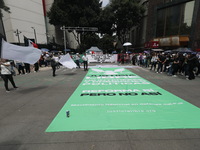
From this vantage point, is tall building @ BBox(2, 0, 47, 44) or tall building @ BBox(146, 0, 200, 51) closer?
tall building @ BBox(146, 0, 200, 51)

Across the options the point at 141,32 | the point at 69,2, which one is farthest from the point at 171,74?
the point at 69,2

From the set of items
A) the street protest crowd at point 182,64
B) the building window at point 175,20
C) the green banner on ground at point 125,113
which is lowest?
the green banner on ground at point 125,113

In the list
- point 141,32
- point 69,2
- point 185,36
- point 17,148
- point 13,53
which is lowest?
point 17,148

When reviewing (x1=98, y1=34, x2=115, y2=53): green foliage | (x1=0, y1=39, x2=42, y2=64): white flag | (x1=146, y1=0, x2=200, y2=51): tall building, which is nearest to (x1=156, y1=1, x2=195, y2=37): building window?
(x1=146, y1=0, x2=200, y2=51): tall building

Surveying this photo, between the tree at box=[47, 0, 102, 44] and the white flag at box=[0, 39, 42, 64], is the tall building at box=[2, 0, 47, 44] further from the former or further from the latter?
the white flag at box=[0, 39, 42, 64]

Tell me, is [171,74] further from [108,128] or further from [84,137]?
[84,137]

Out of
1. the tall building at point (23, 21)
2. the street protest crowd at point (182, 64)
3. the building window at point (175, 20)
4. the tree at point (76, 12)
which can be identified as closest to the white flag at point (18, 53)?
the street protest crowd at point (182, 64)

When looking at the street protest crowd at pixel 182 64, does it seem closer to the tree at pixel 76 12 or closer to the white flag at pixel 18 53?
the white flag at pixel 18 53

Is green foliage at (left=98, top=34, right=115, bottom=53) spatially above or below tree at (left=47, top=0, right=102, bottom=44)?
below

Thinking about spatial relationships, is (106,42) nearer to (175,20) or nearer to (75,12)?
(75,12)

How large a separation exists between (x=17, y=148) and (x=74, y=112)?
1.69 m

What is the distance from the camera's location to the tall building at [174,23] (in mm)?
17938

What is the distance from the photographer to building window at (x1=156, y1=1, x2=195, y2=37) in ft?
61.2

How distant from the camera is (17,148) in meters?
2.42
